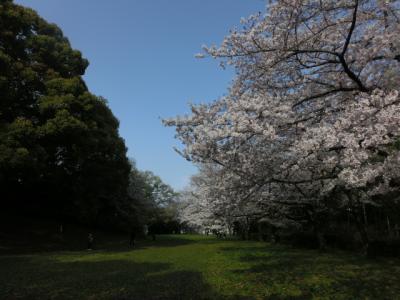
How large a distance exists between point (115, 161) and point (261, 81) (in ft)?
61.9

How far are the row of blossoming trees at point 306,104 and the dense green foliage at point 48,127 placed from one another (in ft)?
43.3

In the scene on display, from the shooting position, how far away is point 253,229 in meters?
45.5

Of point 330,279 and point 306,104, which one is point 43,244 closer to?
point 330,279

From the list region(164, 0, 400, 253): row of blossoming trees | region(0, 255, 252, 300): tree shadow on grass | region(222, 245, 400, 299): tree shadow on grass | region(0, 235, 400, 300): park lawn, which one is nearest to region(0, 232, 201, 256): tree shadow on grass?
region(0, 235, 400, 300): park lawn

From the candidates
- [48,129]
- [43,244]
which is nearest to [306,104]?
[48,129]

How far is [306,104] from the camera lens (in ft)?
30.2

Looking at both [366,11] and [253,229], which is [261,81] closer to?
[366,11]

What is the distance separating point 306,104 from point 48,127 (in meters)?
15.3

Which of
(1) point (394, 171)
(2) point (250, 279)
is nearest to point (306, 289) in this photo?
(2) point (250, 279)

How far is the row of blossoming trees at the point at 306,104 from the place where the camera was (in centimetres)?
669

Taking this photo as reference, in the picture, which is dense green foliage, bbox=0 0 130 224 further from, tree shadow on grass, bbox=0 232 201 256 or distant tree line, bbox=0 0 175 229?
tree shadow on grass, bbox=0 232 201 256

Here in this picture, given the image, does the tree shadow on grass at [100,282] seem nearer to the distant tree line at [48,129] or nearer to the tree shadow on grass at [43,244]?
the tree shadow on grass at [43,244]

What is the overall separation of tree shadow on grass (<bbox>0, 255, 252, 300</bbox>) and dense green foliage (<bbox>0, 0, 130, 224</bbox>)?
708 centimetres

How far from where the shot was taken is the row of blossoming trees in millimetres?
6688
